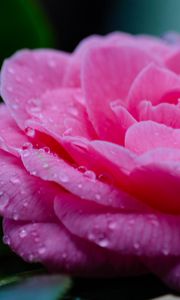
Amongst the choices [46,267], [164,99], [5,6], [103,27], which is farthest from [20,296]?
[103,27]

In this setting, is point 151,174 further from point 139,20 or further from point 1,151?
point 139,20

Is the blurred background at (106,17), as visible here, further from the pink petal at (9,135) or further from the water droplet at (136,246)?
the water droplet at (136,246)

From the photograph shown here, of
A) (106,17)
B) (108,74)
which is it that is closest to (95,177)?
(108,74)

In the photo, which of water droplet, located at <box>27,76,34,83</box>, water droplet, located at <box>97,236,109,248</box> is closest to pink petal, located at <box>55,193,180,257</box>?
water droplet, located at <box>97,236,109,248</box>

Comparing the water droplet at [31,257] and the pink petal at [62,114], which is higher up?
the pink petal at [62,114]

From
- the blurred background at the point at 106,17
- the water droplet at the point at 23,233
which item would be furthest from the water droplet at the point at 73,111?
the blurred background at the point at 106,17

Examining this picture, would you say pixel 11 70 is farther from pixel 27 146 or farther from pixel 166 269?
pixel 166 269

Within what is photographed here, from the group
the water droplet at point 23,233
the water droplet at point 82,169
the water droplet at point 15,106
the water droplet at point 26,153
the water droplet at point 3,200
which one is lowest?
the water droplet at point 23,233
